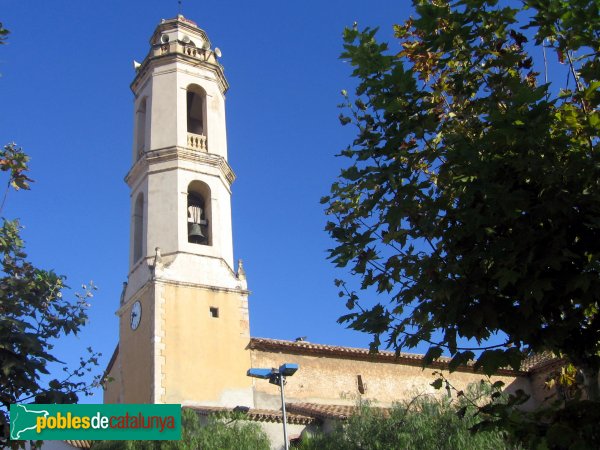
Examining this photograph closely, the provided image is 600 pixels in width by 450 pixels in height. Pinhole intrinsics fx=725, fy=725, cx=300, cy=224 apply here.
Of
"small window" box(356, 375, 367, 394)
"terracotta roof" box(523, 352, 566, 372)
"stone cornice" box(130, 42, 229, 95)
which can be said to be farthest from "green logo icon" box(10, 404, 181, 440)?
"terracotta roof" box(523, 352, 566, 372)

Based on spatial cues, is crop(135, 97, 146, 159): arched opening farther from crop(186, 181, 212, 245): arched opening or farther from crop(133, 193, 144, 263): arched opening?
crop(186, 181, 212, 245): arched opening

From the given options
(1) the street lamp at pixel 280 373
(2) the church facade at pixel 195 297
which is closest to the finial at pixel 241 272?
(2) the church facade at pixel 195 297

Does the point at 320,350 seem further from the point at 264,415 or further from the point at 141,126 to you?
the point at 141,126

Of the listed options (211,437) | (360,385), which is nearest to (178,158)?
(360,385)

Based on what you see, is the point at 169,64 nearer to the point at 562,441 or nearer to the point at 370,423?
the point at 370,423

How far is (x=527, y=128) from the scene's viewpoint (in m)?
5.07

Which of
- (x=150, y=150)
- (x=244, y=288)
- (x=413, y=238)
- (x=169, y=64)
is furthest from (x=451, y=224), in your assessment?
(x=169, y=64)

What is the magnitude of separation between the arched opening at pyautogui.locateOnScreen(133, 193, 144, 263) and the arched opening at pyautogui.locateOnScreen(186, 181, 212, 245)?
1.67 metres

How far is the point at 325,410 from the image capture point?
64.1 feet

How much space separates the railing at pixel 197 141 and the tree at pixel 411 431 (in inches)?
385

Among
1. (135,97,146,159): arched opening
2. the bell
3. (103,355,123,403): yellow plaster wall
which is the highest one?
(135,97,146,159): arched opening

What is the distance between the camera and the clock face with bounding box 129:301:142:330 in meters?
21.2

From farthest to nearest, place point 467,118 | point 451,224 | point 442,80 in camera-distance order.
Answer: point 442,80 → point 467,118 → point 451,224

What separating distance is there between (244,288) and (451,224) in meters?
16.4
